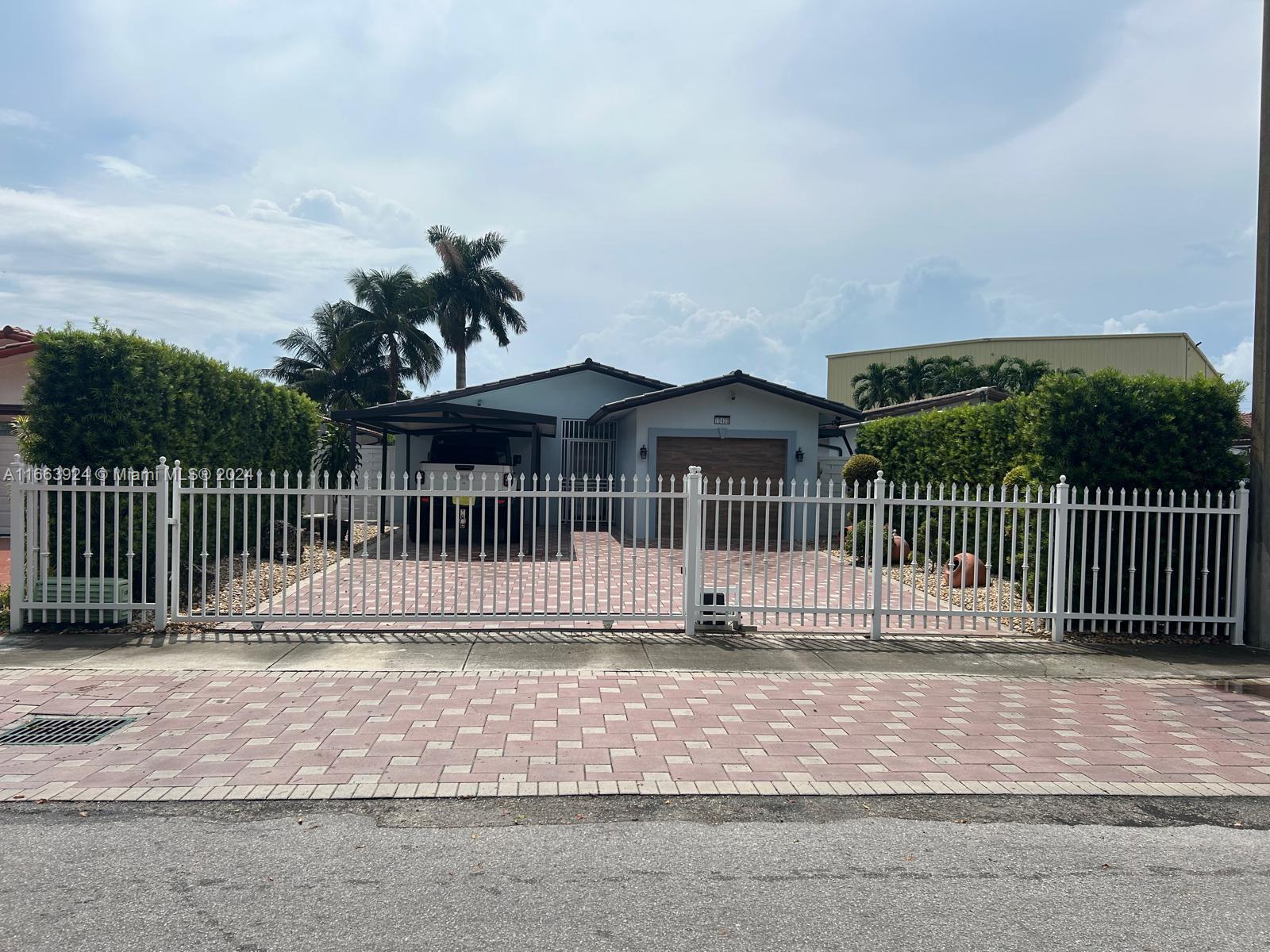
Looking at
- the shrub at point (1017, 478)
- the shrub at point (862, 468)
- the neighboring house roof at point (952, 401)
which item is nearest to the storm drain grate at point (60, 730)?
the shrub at point (1017, 478)

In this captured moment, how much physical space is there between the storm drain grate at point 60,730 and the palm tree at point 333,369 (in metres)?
30.0

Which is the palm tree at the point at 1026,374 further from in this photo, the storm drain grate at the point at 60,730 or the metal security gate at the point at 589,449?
the storm drain grate at the point at 60,730

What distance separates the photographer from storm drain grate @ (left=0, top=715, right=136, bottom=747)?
5.41 meters

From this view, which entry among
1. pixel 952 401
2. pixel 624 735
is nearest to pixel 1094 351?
pixel 952 401

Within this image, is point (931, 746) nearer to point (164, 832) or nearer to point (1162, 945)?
point (1162, 945)

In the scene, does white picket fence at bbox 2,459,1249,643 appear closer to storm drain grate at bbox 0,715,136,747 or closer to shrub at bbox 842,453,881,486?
storm drain grate at bbox 0,715,136,747

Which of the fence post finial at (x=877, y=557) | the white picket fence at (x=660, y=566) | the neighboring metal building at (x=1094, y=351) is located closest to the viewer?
the white picket fence at (x=660, y=566)

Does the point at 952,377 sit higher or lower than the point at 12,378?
higher

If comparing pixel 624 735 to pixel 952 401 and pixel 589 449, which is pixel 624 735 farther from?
pixel 952 401

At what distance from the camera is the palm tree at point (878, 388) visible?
38.1 m

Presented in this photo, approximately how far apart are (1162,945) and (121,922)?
3936mm

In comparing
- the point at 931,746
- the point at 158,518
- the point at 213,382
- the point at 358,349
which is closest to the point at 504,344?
the point at 358,349

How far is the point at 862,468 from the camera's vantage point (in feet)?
55.4

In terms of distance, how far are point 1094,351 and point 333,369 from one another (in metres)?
36.5
